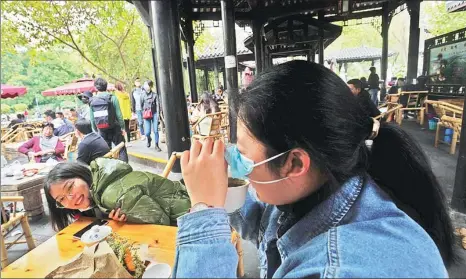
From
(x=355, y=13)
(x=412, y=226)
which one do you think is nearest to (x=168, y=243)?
(x=412, y=226)

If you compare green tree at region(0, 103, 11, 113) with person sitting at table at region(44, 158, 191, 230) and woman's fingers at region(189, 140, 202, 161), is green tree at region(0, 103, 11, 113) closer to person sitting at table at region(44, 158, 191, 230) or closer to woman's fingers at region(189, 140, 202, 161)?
person sitting at table at region(44, 158, 191, 230)

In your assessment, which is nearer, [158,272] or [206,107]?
[158,272]

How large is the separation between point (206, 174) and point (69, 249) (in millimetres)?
1244

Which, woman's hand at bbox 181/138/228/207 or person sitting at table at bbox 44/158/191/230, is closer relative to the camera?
woman's hand at bbox 181/138/228/207

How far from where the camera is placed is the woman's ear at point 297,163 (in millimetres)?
794

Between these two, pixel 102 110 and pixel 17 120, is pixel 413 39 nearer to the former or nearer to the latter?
pixel 102 110

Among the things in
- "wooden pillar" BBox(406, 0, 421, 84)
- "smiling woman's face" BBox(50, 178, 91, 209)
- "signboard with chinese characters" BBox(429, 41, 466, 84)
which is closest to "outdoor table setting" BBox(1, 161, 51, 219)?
"smiling woman's face" BBox(50, 178, 91, 209)

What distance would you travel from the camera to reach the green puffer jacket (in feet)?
6.11

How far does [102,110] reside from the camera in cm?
489

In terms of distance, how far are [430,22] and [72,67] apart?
33.7 feet

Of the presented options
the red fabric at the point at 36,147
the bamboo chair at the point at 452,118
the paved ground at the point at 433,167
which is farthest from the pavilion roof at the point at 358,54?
the red fabric at the point at 36,147

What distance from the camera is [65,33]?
1.25 meters

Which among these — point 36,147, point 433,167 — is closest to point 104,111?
point 36,147

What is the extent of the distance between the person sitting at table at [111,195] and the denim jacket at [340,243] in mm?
1279
